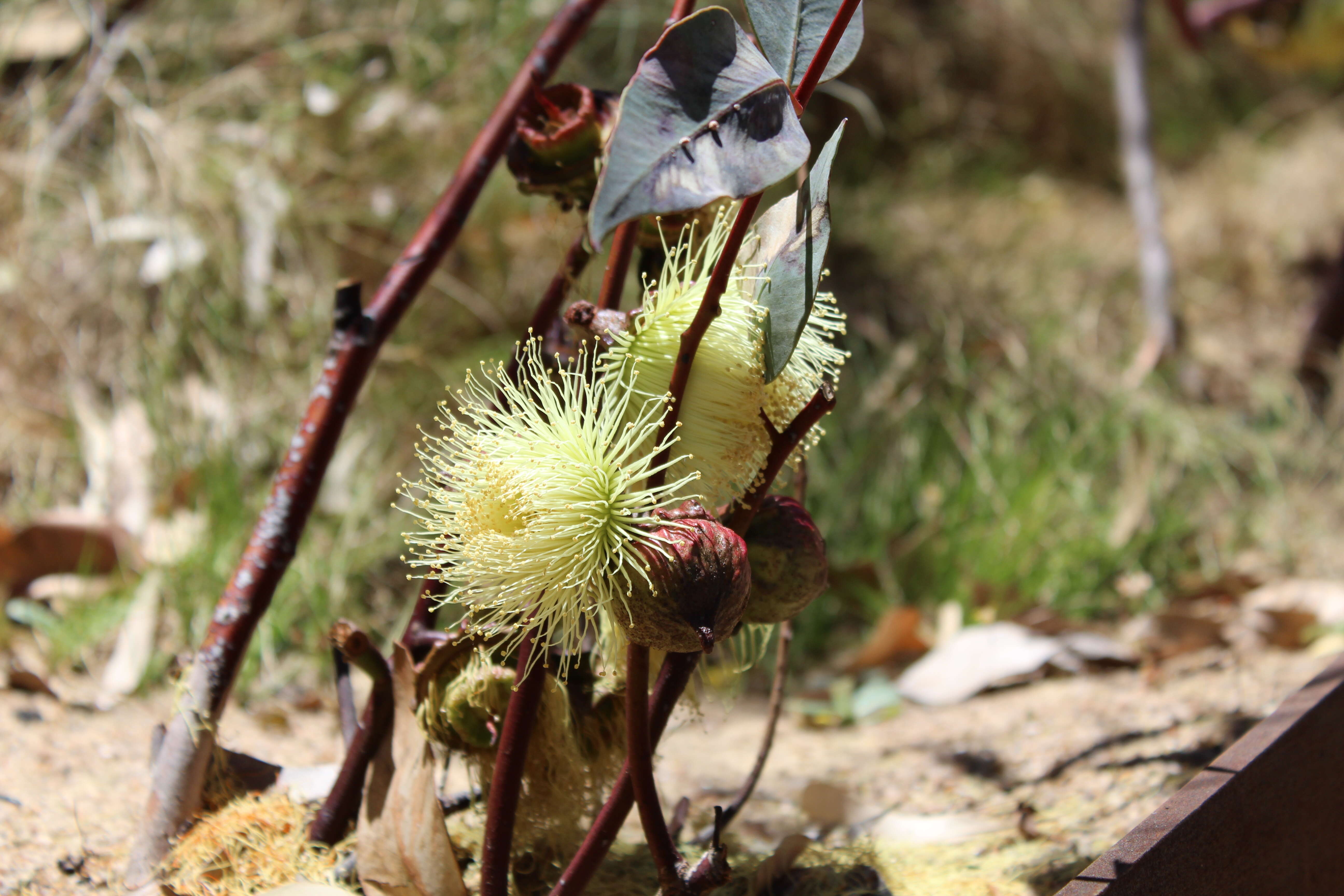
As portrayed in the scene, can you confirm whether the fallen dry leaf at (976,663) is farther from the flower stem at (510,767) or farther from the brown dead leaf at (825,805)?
the flower stem at (510,767)

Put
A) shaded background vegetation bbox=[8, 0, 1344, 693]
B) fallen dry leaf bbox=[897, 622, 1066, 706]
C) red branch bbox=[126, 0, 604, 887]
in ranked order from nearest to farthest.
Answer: red branch bbox=[126, 0, 604, 887]
fallen dry leaf bbox=[897, 622, 1066, 706]
shaded background vegetation bbox=[8, 0, 1344, 693]

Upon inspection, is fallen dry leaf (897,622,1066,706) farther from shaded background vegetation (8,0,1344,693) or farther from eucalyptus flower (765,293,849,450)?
eucalyptus flower (765,293,849,450)

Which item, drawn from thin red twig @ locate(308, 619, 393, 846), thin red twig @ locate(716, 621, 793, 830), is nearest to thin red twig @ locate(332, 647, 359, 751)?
thin red twig @ locate(308, 619, 393, 846)

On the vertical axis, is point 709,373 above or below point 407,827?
above

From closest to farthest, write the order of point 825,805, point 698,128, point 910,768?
1. point 698,128
2. point 825,805
3. point 910,768

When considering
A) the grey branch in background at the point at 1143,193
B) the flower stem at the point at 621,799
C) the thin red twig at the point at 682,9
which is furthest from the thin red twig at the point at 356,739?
the grey branch in background at the point at 1143,193

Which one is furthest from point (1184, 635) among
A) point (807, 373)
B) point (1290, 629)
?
point (807, 373)

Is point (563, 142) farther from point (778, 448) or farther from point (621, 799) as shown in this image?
point (621, 799)
